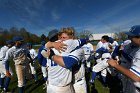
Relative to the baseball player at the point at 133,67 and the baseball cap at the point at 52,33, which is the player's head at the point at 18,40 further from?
the baseball player at the point at 133,67

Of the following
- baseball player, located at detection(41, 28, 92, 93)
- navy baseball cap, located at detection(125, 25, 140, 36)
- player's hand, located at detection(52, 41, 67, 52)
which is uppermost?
navy baseball cap, located at detection(125, 25, 140, 36)

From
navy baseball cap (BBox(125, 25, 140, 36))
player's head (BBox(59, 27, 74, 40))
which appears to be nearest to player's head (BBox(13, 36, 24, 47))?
player's head (BBox(59, 27, 74, 40))

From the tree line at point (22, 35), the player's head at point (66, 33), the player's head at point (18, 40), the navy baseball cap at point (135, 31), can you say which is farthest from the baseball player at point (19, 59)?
the tree line at point (22, 35)

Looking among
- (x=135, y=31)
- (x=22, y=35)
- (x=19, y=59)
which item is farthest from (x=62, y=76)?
(x=22, y=35)

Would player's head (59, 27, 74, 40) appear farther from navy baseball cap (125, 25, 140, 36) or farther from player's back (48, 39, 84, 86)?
navy baseball cap (125, 25, 140, 36)

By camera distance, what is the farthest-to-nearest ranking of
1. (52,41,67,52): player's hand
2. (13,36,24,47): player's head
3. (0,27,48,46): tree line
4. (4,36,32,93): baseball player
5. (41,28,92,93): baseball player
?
(0,27,48,46): tree line
(4,36,32,93): baseball player
(13,36,24,47): player's head
(41,28,92,93): baseball player
(52,41,67,52): player's hand

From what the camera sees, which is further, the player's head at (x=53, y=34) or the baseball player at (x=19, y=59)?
the baseball player at (x=19, y=59)

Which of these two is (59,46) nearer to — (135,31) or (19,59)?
(135,31)

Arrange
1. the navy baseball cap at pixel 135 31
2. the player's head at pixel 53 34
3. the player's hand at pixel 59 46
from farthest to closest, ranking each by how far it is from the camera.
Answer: the player's head at pixel 53 34 → the player's hand at pixel 59 46 → the navy baseball cap at pixel 135 31

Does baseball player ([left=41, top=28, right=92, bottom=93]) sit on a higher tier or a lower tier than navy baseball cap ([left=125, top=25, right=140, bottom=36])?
lower

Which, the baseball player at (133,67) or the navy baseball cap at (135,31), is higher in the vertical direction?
the navy baseball cap at (135,31)

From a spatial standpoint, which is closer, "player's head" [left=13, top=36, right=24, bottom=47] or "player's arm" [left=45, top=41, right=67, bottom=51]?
"player's arm" [left=45, top=41, right=67, bottom=51]

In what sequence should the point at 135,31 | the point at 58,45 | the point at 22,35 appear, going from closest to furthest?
the point at 135,31 < the point at 58,45 < the point at 22,35

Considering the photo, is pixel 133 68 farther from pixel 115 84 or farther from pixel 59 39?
pixel 115 84
